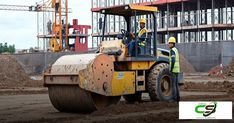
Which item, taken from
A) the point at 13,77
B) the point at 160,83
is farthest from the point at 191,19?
the point at 160,83

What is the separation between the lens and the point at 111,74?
13016 mm

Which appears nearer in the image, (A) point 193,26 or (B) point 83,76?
(B) point 83,76

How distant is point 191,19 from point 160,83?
38.4m

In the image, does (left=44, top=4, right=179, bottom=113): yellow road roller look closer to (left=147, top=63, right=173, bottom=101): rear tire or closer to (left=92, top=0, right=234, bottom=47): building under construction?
(left=147, top=63, right=173, bottom=101): rear tire

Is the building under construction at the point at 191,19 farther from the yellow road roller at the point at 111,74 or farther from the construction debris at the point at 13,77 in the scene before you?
the yellow road roller at the point at 111,74

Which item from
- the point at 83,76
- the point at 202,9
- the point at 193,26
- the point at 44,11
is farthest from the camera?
the point at 44,11

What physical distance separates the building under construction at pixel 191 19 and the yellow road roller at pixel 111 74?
111ft

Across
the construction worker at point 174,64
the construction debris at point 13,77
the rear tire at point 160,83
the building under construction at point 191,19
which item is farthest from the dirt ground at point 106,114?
the building under construction at point 191,19

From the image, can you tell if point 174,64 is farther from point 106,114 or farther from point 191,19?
point 191,19

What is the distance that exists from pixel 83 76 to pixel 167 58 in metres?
4.19

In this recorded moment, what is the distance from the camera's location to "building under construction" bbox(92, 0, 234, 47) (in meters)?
50.1

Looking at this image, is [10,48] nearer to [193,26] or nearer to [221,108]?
[193,26]

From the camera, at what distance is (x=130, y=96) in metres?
15.6

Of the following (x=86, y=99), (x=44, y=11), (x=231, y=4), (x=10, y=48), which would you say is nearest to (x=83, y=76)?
(x=86, y=99)
